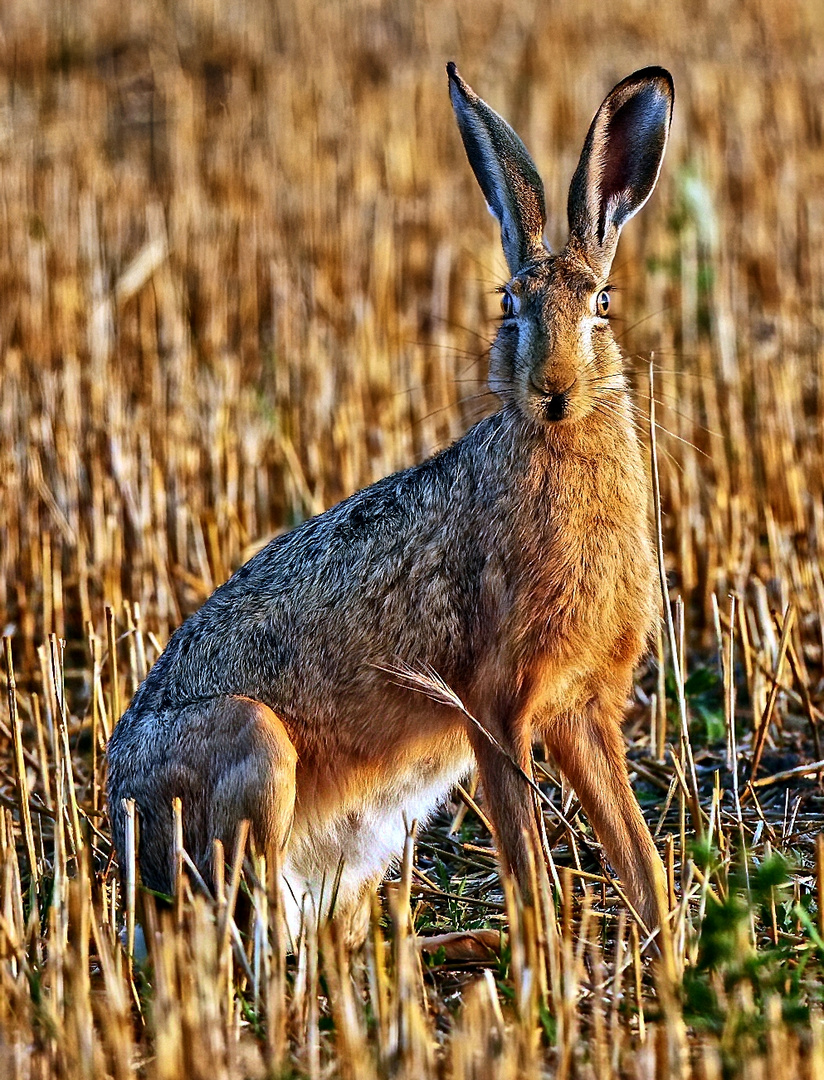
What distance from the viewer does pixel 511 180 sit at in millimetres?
3889

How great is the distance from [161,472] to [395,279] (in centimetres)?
259

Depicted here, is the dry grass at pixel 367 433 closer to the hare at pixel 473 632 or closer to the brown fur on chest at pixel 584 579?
the hare at pixel 473 632

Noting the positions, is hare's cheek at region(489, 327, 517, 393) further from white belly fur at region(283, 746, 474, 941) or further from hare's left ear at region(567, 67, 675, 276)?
white belly fur at region(283, 746, 474, 941)

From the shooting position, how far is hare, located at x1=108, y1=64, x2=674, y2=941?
3.69m

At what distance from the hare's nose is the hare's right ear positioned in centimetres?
47

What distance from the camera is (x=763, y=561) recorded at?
5914 mm

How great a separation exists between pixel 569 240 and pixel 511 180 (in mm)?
207

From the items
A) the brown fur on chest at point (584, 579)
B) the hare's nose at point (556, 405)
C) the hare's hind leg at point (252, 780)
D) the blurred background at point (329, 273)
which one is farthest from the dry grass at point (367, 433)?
the hare's nose at point (556, 405)

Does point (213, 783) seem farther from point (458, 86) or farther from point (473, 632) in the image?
point (458, 86)

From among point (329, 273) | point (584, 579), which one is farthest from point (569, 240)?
point (329, 273)

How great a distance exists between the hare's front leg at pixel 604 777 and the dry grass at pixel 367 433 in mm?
169

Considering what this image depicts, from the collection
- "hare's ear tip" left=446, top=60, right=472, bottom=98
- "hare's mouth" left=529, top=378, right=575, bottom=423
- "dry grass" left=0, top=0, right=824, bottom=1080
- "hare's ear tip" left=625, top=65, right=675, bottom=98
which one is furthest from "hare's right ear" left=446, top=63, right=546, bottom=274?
"dry grass" left=0, top=0, right=824, bottom=1080

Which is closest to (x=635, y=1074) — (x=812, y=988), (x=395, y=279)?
(x=812, y=988)

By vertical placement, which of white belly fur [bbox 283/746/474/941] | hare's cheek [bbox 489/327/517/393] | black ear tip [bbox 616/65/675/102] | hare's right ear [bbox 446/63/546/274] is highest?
black ear tip [bbox 616/65/675/102]
